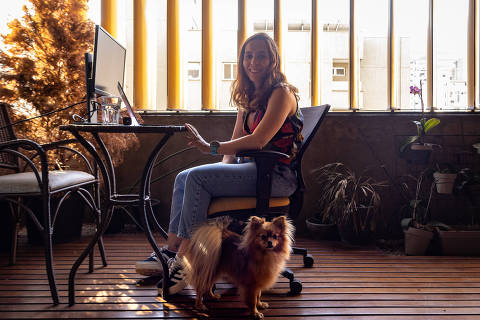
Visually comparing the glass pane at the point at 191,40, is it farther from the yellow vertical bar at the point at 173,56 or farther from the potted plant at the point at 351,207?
the potted plant at the point at 351,207

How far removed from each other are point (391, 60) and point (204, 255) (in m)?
2.59

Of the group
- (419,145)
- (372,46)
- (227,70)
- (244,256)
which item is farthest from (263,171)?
(372,46)

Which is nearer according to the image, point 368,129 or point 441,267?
point 441,267

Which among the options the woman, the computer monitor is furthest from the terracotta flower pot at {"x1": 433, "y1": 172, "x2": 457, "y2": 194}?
the computer monitor

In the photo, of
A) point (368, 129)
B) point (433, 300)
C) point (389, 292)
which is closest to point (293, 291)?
point (389, 292)

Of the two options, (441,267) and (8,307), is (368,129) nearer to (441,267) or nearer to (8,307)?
(441,267)

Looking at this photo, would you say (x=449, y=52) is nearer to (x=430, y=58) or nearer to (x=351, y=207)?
(x=430, y=58)

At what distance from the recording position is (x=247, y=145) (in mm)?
1686

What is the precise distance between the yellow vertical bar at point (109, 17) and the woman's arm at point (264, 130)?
6.38 feet

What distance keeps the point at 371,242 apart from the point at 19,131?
2.81 meters

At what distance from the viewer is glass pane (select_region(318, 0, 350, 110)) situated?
3178 millimetres

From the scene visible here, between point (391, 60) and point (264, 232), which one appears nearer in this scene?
point (264, 232)

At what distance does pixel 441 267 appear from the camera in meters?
2.27

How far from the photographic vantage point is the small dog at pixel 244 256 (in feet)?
4.90
